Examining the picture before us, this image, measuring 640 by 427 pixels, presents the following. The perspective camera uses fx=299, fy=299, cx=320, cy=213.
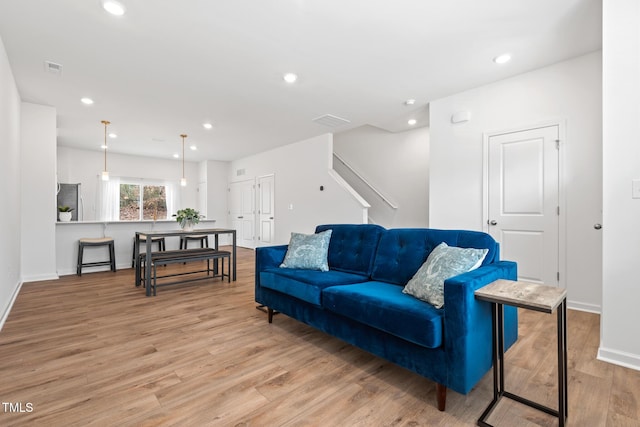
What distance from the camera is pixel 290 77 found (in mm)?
3557

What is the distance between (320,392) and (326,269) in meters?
1.16

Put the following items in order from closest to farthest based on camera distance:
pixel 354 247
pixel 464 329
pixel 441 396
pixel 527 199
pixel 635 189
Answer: pixel 464 329 < pixel 441 396 < pixel 635 189 < pixel 354 247 < pixel 527 199

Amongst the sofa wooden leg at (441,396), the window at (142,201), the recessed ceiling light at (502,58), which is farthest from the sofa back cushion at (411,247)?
the window at (142,201)

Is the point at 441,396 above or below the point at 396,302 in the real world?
below

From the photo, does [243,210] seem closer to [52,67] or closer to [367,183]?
[367,183]

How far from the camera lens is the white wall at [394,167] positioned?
5.85 metres

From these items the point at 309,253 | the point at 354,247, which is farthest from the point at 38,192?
the point at 354,247

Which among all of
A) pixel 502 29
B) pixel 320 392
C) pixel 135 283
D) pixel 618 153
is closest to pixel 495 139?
pixel 502 29

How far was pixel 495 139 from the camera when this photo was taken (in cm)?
369

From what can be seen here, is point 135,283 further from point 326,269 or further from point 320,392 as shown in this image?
point 320,392

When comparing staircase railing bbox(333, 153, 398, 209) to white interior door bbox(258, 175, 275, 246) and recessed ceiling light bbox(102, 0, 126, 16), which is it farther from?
recessed ceiling light bbox(102, 0, 126, 16)

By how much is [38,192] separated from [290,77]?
4.03m

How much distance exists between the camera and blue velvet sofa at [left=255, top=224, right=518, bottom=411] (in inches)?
59.1

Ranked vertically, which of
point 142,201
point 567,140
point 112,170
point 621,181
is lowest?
point 621,181
